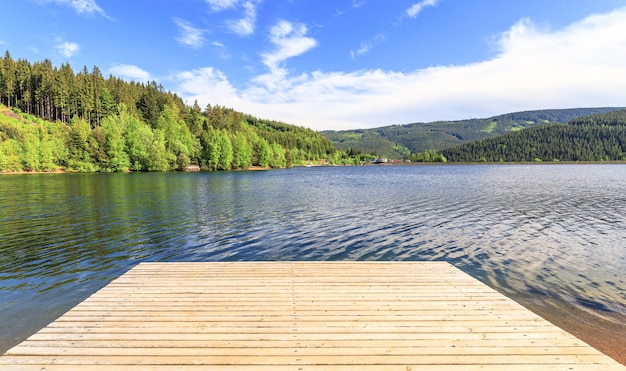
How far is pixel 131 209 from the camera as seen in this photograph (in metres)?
29.5

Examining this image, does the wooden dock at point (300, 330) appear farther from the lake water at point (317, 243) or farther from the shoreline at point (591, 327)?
the lake water at point (317, 243)

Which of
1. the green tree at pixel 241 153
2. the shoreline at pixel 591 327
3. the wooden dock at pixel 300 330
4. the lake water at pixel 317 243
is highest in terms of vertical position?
the green tree at pixel 241 153

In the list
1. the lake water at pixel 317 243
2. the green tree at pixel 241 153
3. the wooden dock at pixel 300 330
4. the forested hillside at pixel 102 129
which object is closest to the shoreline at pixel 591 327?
the lake water at pixel 317 243

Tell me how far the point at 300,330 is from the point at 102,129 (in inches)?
4937

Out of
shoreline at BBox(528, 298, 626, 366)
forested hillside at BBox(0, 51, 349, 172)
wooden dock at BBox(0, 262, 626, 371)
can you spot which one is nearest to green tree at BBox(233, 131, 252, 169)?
forested hillside at BBox(0, 51, 349, 172)

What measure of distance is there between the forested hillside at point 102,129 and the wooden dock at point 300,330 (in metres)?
109

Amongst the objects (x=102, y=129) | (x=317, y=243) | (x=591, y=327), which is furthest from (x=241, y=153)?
(x=591, y=327)

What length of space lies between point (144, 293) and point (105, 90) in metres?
167

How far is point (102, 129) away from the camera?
108000mm

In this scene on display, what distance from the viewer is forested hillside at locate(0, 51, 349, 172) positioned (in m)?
97.0

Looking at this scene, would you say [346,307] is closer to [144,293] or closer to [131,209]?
[144,293]

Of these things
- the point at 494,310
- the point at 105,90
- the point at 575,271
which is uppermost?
the point at 105,90

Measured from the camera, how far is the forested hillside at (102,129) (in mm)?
97000

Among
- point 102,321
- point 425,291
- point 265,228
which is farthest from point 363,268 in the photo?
point 265,228
